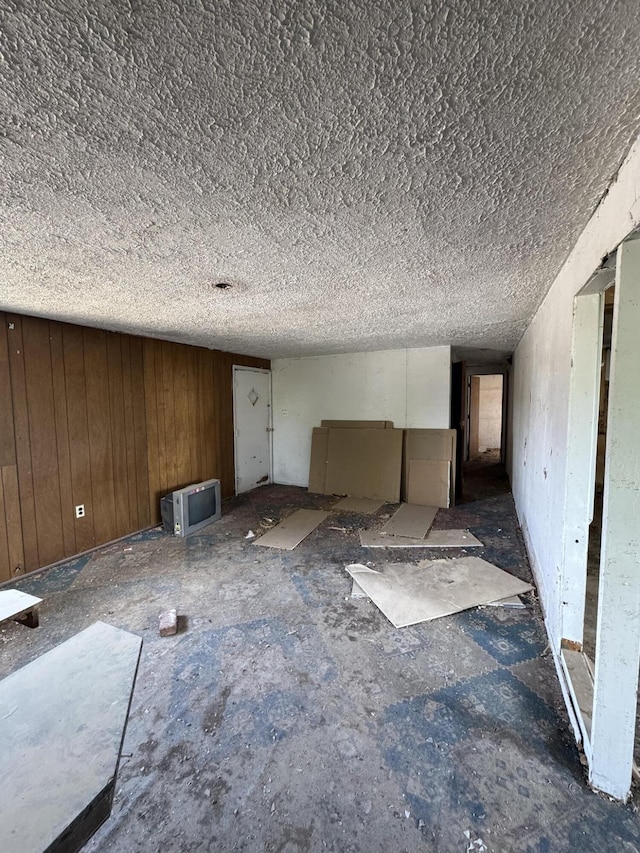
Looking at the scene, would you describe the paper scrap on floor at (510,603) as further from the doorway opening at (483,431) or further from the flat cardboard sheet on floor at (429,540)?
the doorway opening at (483,431)

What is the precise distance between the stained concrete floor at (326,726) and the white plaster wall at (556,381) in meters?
0.43

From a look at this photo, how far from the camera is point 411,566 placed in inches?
120

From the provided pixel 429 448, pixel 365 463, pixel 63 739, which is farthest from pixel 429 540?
pixel 63 739

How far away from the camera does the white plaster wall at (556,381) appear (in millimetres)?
1086

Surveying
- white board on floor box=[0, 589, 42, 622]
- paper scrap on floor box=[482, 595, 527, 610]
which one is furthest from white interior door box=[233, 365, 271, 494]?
paper scrap on floor box=[482, 595, 527, 610]

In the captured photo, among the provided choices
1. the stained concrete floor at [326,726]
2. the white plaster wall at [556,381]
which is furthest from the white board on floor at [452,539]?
the stained concrete floor at [326,726]

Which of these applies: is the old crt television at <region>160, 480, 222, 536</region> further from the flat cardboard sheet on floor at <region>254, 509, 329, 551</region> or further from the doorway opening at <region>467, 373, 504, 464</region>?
the doorway opening at <region>467, 373, 504, 464</region>

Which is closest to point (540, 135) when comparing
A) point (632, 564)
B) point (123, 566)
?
point (632, 564)

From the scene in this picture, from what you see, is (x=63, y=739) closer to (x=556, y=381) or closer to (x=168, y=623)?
(x=168, y=623)

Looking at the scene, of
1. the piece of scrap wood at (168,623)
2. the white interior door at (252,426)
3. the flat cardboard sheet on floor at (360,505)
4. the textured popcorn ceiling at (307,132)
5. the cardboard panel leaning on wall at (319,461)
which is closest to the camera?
the textured popcorn ceiling at (307,132)

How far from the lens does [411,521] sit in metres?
4.14

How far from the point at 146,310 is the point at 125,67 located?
2233 mm

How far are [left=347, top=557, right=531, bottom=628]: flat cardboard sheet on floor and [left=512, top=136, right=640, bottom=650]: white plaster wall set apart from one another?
32 centimetres

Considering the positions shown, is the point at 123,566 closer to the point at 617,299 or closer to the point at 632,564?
the point at 632,564
